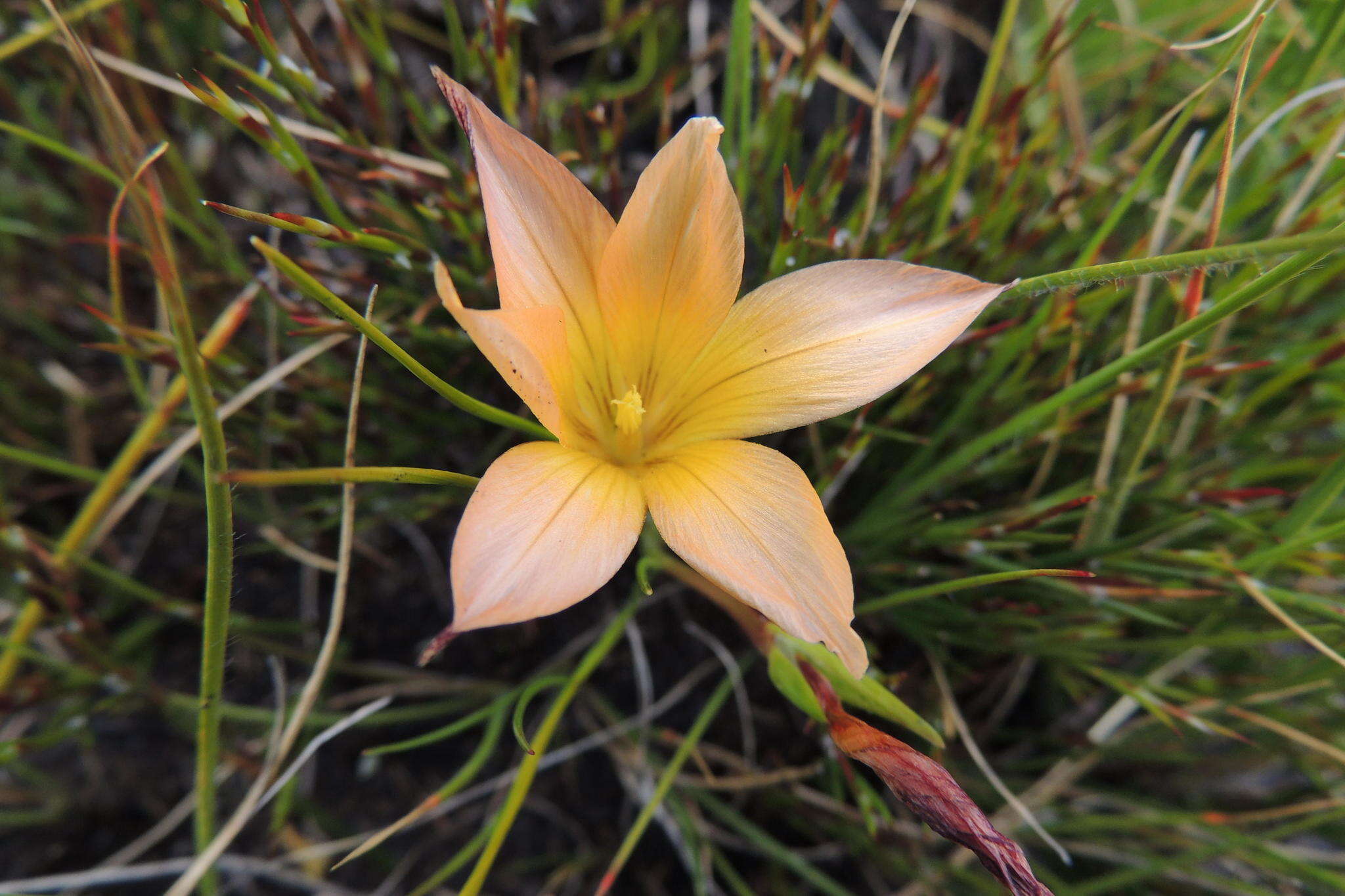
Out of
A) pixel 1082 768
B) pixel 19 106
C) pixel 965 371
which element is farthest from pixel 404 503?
pixel 1082 768

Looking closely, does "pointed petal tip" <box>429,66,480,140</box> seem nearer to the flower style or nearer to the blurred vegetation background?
the flower style

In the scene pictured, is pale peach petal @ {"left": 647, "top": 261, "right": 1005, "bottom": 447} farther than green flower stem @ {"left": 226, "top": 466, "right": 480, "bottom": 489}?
Yes

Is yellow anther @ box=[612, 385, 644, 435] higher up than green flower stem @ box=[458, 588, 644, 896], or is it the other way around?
yellow anther @ box=[612, 385, 644, 435]

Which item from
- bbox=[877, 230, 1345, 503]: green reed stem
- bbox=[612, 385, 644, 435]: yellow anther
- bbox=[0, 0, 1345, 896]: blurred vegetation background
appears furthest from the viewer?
bbox=[0, 0, 1345, 896]: blurred vegetation background

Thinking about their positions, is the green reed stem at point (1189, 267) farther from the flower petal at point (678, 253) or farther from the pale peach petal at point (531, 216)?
the pale peach petal at point (531, 216)

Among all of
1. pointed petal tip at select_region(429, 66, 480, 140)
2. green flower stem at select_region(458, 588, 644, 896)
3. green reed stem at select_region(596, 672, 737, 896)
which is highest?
pointed petal tip at select_region(429, 66, 480, 140)

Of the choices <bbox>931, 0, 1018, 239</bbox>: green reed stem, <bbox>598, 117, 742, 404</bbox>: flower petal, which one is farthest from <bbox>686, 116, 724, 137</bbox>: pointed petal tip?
<bbox>931, 0, 1018, 239</bbox>: green reed stem

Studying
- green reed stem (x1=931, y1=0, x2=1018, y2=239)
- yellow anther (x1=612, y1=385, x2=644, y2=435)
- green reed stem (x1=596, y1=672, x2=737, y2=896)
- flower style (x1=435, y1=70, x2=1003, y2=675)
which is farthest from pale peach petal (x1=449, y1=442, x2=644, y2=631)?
green reed stem (x1=931, y1=0, x2=1018, y2=239)

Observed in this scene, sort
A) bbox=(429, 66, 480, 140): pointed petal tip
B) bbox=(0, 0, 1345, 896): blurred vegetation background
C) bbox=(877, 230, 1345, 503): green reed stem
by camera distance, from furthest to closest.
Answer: bbox=(0, 0, 1345, 896): blurred vegetation background < bbox=(429, 66, 480, 140): pointed petal tip < bbox=(877, 230, 1345, 503): green reed stem

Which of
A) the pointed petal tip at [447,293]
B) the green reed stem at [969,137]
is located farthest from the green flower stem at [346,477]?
the green reed stem at [969,137]
